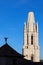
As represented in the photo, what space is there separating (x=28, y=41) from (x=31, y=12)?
1263 cm

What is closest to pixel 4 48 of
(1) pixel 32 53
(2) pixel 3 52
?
(2) pixel 3 52

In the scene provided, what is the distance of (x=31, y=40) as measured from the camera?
379 feet

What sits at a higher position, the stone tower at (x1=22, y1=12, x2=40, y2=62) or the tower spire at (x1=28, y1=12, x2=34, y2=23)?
the tower spire at (x1=28, y1=12, x2=34, y2=23)

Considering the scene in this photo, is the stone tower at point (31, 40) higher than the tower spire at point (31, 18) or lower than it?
lower

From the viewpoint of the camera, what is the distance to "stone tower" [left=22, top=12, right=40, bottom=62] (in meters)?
113

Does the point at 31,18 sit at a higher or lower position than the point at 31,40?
higher

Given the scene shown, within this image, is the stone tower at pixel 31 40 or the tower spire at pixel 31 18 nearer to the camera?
the stone tower at pixel 31 40

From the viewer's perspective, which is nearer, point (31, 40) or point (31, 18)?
point (31, 40)

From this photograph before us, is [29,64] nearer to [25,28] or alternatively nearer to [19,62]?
[19,62]

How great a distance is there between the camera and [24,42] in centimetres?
11506

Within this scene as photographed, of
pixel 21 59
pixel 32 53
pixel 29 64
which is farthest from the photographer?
pixel 32 53

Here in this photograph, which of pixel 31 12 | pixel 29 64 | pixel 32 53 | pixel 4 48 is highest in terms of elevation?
pixel 31 12

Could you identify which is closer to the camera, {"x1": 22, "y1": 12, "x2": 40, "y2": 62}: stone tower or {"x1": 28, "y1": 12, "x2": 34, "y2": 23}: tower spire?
{"x1": 22, "y1": 12, "x2": 40, "y2": 62}: stone tower

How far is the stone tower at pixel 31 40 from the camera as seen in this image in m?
113
